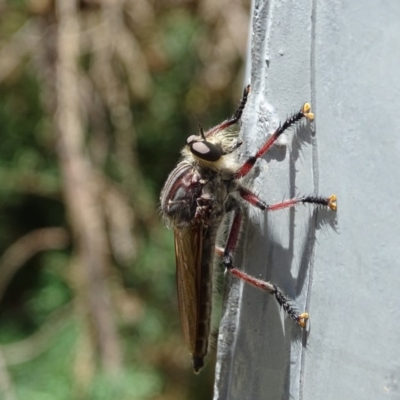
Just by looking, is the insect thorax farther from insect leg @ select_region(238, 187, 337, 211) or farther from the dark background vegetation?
the dark background vegetation

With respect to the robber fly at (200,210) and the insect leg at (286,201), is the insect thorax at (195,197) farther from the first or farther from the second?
the insect leg at (286,201)

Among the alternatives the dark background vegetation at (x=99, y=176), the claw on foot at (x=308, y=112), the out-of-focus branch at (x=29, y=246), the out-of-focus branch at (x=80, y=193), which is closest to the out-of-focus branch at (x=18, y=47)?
the dark background vegetation at (x=99, y=176)

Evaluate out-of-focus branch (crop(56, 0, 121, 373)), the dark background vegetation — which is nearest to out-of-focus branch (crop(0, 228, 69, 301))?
the dark background vegetation

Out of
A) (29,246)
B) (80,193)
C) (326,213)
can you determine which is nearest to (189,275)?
(326,213)

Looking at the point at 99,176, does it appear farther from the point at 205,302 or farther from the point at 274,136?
→ the point at 274,136

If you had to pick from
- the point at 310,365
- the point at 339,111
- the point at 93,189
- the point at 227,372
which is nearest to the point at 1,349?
the point at 93,189
